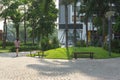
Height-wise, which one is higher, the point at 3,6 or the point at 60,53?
the point at 3,6

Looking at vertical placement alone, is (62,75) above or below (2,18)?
below

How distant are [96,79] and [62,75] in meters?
1.94

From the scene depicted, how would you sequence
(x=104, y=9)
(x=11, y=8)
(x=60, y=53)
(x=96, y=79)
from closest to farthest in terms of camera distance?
(x=96, y=79), (x=60, y=53), (x=104, y=9), (x=11, y=8)

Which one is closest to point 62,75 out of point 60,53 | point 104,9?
point 60,53

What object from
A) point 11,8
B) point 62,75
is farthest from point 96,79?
point 11,8

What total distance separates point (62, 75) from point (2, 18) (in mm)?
41101

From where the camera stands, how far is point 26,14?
5841cm

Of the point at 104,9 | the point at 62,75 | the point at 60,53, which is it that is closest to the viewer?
the point at 62,75

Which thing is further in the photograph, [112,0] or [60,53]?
[112,0]

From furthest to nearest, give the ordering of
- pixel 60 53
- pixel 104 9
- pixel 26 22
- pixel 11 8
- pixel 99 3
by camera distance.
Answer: pixel 26 22, pixel 11 8, pixel 104 9, pixel 99 3, pixel 60 53

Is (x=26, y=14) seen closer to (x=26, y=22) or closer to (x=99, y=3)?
(x=26, y=22)

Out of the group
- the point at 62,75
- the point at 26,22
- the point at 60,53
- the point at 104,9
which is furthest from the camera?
the point at 26,22

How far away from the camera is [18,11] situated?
57.3 metres

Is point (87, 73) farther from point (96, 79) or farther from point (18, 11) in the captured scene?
point (18, 11)
